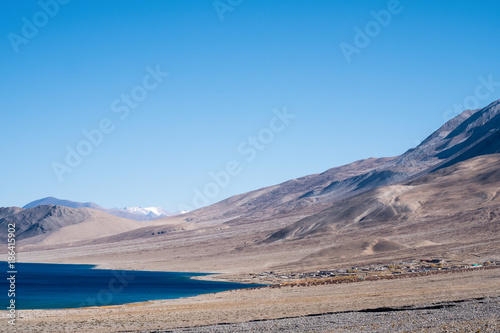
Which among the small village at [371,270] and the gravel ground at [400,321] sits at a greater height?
the gravel ground at [400,321]

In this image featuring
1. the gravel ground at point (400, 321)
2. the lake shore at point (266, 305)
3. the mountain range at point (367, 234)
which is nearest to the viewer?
the gravel ground at point (400, 321)

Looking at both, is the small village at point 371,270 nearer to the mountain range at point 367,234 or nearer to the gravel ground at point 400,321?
the mountain range at point 367,234

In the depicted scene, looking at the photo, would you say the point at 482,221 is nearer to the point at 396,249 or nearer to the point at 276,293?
the point at 396,249

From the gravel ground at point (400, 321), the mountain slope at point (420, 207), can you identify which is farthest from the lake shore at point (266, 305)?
the mountain slope at point (420, 207)

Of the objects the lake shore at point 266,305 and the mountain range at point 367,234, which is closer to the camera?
the lake shore at point 266,305

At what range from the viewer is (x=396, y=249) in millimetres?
93562

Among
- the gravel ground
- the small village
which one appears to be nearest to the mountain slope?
the small village

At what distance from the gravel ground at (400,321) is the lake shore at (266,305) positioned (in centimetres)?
215

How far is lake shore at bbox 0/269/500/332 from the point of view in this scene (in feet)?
110

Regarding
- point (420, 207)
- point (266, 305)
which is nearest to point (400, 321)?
point (266, 305)

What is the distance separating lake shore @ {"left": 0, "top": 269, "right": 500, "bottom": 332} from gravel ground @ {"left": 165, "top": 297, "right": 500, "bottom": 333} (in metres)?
2.15

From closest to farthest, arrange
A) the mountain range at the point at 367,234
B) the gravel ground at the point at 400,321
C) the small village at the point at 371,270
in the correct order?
1. the gravel ground at the point at 400,321
2. the small village at the point at 371,270
3. the mountain range at the point at 367,234

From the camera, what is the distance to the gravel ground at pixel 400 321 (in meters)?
24.1

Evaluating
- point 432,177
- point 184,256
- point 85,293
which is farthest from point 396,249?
point 432,177
